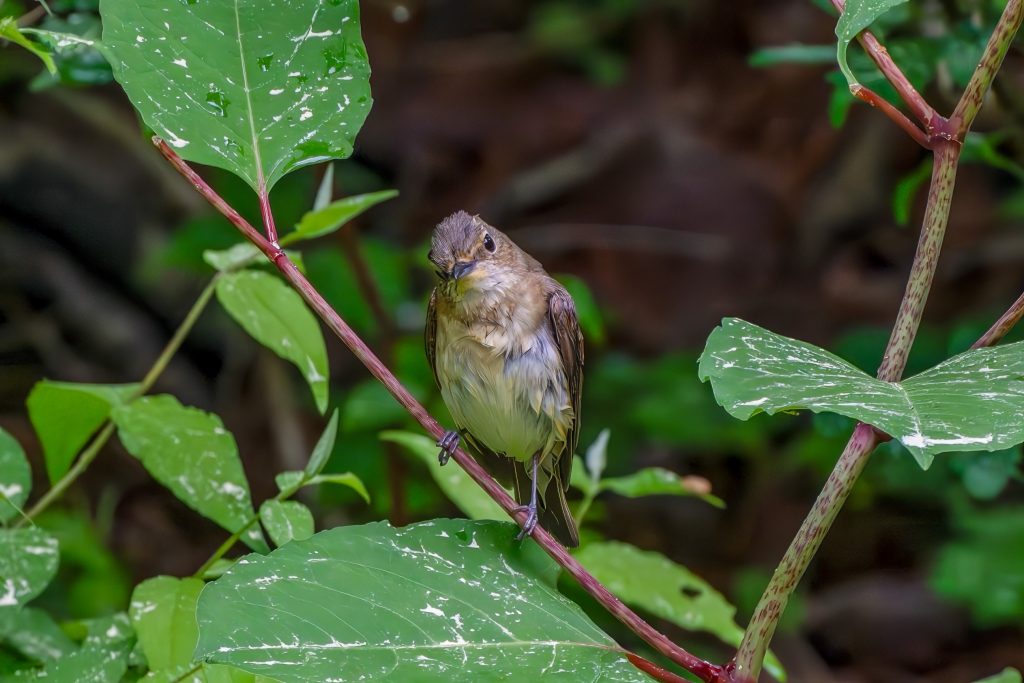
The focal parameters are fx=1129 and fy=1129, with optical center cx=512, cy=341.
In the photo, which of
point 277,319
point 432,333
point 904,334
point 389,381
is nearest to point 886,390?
point 904,334

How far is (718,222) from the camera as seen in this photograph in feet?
21.8

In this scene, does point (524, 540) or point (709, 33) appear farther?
point (709, 33)

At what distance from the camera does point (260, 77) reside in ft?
5.65

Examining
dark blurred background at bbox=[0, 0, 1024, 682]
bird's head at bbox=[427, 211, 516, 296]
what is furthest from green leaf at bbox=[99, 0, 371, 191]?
dark blurred background at bbox=[0, 0, 1024, 682]

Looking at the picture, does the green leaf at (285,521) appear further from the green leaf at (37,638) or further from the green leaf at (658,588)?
the green leaf at (658,588)

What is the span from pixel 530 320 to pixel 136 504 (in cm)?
413

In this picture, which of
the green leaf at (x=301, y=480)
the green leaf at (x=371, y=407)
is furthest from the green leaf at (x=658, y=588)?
the green leaf at (x=371, y=407)

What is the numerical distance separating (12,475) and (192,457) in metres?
0.30

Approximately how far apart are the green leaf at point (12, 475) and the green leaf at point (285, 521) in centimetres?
43

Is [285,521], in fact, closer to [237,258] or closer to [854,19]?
[237,258]

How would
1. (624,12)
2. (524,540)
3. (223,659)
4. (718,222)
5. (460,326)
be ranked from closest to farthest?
(223,659) < (524,540) < (460,326) < (718,222) < (624,12)

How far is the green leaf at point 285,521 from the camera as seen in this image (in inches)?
70.3

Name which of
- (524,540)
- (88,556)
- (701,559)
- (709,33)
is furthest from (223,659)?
(709,33)

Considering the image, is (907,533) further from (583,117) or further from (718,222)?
(583,117)
